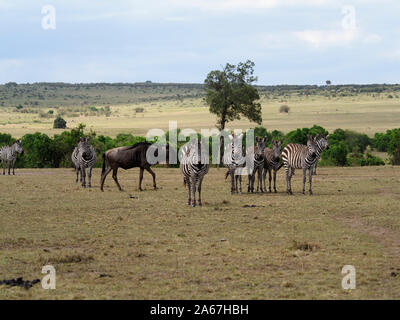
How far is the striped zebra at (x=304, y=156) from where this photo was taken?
20.3m

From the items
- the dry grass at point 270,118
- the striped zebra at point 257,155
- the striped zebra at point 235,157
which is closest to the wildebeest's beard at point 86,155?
the striped zebra at point 235,157

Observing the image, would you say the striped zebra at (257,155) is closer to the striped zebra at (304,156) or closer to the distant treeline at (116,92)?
the striped zebra at (304,156)

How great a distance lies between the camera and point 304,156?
810 inches

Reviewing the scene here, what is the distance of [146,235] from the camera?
13148mm

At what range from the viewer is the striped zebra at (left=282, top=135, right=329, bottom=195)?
2028cm

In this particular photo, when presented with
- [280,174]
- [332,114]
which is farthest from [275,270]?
[332,114]

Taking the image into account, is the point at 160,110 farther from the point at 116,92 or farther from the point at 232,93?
the point at 232,93

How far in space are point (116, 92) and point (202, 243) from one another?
142566 mm

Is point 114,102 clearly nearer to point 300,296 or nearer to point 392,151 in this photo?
point 392,151

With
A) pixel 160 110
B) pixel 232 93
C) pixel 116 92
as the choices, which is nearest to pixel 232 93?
pixel 232 93

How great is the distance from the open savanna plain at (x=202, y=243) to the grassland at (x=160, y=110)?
4261 centimetres

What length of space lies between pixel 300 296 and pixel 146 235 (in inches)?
207

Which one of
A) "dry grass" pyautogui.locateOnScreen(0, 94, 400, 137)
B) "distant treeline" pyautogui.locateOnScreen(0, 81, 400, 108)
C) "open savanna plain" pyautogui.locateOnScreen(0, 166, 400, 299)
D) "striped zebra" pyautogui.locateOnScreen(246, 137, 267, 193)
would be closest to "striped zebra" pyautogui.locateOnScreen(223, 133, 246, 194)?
"striped zebra" pyautogui.locateOnScreen(246, 137, 267, 193)
